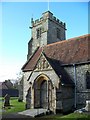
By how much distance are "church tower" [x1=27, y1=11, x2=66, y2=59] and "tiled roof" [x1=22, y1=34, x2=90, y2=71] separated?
14.8 feet

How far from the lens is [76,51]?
64.4 ft

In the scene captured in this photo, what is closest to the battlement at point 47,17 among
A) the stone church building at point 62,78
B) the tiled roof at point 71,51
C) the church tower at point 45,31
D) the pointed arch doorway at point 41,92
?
the church tower at point 45,31

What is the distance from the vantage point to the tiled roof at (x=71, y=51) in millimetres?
18448

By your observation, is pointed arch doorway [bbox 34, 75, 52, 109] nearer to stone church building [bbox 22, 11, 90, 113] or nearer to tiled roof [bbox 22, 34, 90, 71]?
stone church building [bbox 22, 11, 90, 113]

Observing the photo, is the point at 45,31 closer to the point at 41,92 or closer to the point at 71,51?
the point at 71,51

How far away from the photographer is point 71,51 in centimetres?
2019

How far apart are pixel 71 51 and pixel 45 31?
904cm

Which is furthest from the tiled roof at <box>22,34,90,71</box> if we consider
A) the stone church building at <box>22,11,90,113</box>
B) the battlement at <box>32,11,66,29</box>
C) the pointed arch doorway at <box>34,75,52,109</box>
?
the battlement at <box>32,11,66,29</box>

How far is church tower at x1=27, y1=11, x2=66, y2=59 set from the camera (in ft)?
92.0

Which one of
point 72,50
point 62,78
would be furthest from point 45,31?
point 62,78

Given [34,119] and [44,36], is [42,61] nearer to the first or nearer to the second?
[34,119]

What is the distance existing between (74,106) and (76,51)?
20.0 ft

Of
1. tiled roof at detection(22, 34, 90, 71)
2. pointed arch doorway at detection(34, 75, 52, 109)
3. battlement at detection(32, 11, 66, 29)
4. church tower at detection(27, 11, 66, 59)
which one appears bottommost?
pointed arch doorway at detection(34, 75, 52, 109)

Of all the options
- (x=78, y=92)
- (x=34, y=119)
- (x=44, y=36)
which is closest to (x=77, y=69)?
(x=78, y=92)
